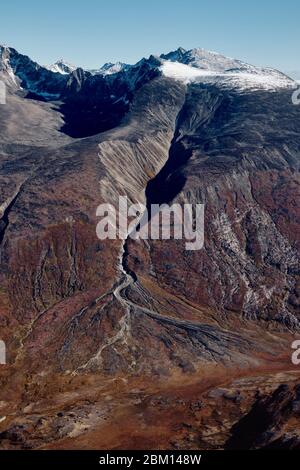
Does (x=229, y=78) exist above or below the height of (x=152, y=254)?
above

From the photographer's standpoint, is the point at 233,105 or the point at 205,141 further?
the point at 233,105

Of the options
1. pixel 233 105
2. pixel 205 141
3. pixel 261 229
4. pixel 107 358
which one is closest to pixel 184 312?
pixel 107 358

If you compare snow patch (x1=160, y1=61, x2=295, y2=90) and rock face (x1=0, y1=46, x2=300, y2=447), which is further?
snow patch (x1=160, y1=61, x2=295, y2=90)

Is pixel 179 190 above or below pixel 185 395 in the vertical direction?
above

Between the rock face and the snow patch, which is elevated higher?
the snow patch

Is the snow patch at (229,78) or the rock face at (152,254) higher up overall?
the snow patch at (229,78)

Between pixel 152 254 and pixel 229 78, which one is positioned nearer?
pixel 152 254

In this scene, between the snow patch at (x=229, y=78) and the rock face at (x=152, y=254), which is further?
the snow patch at (x=229, y=78)

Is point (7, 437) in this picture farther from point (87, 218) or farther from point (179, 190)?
point (179, 190)
